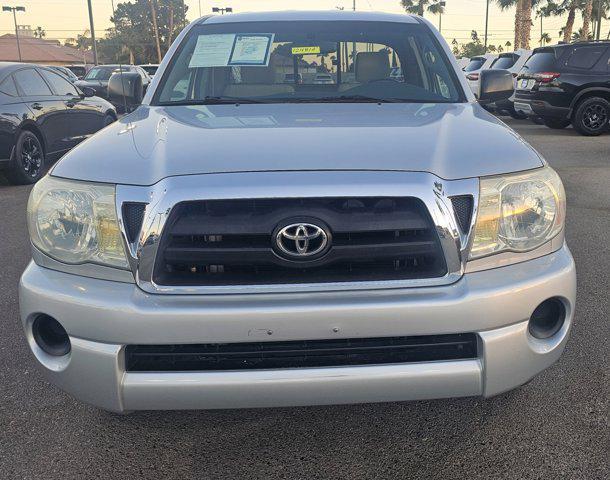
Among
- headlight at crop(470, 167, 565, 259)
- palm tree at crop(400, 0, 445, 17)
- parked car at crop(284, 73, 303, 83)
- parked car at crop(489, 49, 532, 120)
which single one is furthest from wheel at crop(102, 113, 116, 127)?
palm tree at crop(400, 0, 445, 17)

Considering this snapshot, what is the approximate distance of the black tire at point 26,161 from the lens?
7.70m

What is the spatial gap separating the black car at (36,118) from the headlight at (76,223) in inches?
236

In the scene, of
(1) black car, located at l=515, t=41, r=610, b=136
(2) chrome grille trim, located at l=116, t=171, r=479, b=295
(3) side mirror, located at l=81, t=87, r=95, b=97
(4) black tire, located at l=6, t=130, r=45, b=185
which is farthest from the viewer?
(1) black car, located at l=515, t=41, r=610, b=136

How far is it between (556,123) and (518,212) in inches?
479

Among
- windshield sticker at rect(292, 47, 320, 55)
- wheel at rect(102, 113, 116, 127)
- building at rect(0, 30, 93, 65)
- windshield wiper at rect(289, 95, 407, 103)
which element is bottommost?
wheel at rect(102, 113, 116, 127)

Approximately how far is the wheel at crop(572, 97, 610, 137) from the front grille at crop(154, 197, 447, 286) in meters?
11.6

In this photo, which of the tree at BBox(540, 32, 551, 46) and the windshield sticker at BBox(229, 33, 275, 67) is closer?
the windshield sticker at BBox(229, 33, 275, 67)

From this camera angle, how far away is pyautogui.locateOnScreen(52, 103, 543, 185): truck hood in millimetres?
2029

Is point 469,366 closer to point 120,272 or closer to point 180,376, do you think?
point 180,376

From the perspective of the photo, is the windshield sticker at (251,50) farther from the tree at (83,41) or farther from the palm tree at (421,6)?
the tree at (83,41)

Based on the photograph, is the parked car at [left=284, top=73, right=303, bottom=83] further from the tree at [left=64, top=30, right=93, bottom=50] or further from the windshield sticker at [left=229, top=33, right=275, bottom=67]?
the tree at [left=64, top=30, right=93, bottom=50]

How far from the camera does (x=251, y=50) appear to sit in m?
3.25

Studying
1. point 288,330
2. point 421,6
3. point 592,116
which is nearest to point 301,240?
point 288,330

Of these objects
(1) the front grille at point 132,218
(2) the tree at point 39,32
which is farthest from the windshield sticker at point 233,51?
(2) the tree at point 39,32
